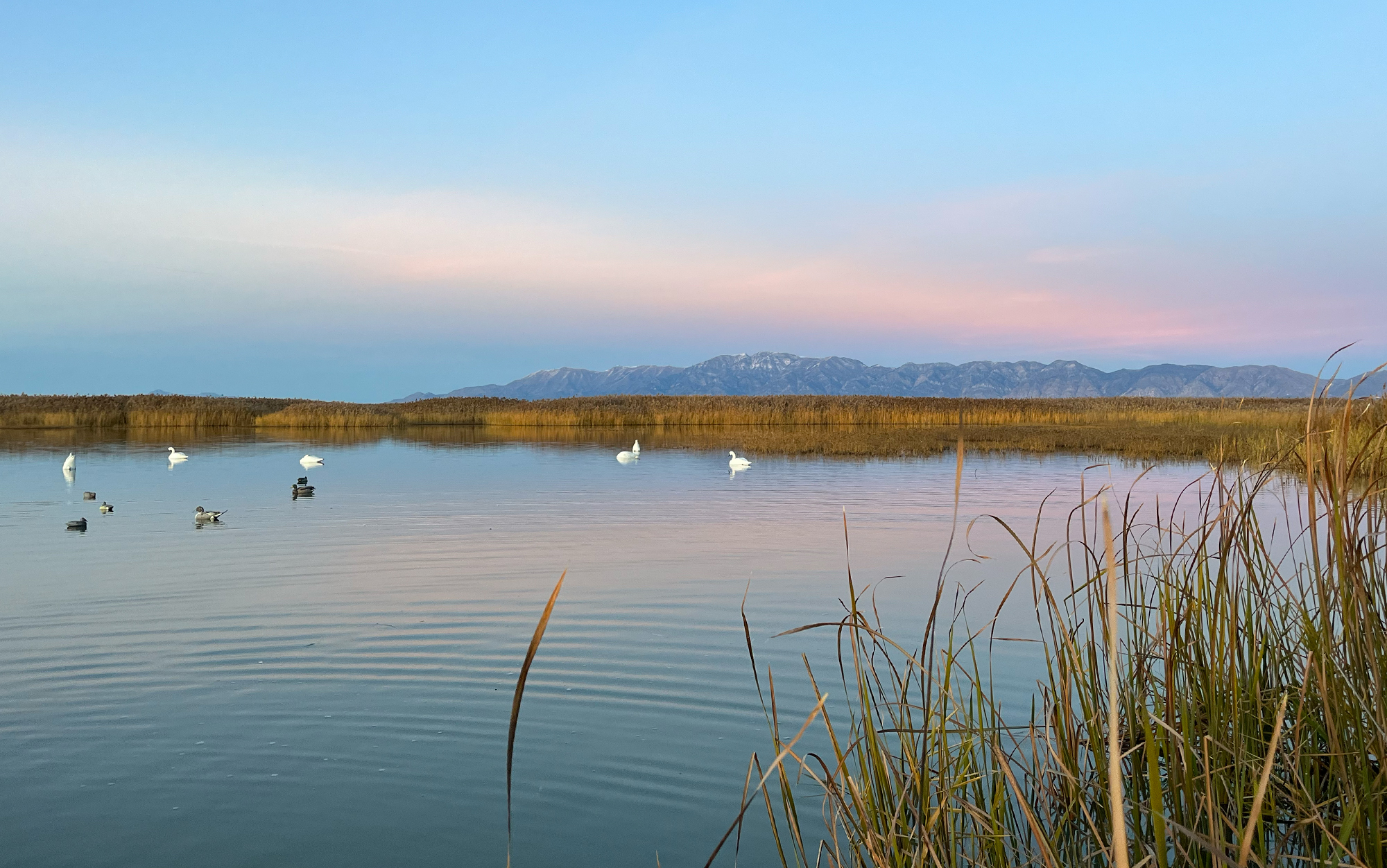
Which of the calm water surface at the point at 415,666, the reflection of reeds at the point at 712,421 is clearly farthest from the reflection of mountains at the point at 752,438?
the calm water surface at the point at 415,666

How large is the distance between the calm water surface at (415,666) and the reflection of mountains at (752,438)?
31.8 ft

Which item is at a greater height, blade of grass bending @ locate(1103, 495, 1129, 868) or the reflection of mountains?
blade of grass bending @ locate(1103, 495, 1129, 868)

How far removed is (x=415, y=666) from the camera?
6266 mm

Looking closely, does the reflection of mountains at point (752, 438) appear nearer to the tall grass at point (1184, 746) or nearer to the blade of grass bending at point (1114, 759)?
the tall grass at point (1184, 746)

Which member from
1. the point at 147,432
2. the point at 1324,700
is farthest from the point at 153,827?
the point at 147,432

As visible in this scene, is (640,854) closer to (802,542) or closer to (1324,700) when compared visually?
(1324,700)

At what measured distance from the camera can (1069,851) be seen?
9.93ft

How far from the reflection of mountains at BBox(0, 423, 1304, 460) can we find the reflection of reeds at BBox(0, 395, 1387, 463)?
4.2 inches

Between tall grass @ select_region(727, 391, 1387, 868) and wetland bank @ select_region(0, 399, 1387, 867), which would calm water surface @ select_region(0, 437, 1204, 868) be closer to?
wetland bank @ select_region(0, 399, 1387, 867)

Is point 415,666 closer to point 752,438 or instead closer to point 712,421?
point 752,438

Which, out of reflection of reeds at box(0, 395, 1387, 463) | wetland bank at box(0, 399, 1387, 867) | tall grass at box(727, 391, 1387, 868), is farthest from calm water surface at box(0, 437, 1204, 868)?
reflection of reeds at box(0, 395, 1387, 463)

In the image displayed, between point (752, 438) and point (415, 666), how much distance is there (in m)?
25.4

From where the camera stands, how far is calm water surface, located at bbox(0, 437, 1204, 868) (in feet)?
13.5

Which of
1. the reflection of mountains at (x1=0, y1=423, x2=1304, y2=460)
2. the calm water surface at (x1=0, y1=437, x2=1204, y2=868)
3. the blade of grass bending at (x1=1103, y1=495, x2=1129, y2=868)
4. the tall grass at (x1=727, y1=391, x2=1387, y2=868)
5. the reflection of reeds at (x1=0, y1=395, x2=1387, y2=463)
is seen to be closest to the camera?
the blade of grass bending at (x1=1103, y1=495, x2=1129, y2=868)
